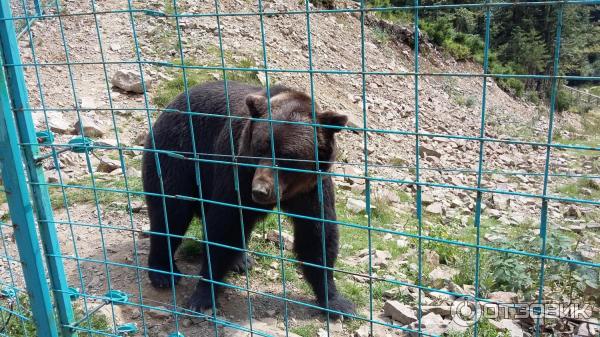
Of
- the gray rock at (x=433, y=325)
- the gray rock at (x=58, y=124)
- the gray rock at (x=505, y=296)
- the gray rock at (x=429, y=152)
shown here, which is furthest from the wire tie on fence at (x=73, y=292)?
the gray rock at (x=429, y=152)

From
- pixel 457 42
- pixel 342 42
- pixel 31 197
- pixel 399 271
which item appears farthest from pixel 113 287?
pixel 457 42

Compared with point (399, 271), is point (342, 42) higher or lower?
higher

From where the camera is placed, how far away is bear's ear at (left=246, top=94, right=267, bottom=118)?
3770mm

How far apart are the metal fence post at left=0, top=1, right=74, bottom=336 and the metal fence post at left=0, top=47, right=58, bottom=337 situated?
0.4 inches

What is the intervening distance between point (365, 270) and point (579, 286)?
180cm

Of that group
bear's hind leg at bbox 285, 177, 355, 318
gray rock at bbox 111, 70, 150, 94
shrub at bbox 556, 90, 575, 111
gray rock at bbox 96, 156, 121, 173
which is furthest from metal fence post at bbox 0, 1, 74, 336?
shrub at bbox 556, 90, 575, 111

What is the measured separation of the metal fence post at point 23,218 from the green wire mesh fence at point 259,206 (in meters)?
0.01

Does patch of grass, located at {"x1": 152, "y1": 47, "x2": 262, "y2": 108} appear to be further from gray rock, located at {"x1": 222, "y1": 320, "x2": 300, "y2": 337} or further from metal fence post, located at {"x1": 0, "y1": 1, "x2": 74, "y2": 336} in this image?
metal fence post, located at {"x1": 0, "y1": 1, "x2": 74, "y2": 336}

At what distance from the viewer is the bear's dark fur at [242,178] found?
3871 mm

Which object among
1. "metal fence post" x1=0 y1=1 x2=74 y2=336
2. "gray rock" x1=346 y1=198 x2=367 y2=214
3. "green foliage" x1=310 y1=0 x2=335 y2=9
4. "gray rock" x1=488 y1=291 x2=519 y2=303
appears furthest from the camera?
"green foliage" x1=310 y1=0 x2=335 y2=9

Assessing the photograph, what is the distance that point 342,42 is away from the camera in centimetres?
1433

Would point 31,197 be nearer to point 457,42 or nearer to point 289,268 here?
point 289,268

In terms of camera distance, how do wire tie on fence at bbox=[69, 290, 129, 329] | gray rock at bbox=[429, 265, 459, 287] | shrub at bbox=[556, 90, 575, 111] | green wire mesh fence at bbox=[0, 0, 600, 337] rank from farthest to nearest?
1. shrub at bbox=[556, 90, 575, 111]
2. gray rock at bbox=[429, 265, 459, 287]
3. wire tie on fence at bbox=[69, 290, 129, 329]
4. green wire mesh fence at bbox=[0, 0, 600, 337]

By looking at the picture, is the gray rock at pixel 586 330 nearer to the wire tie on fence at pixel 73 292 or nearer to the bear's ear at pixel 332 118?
the bear's ear at pixel 332 118
